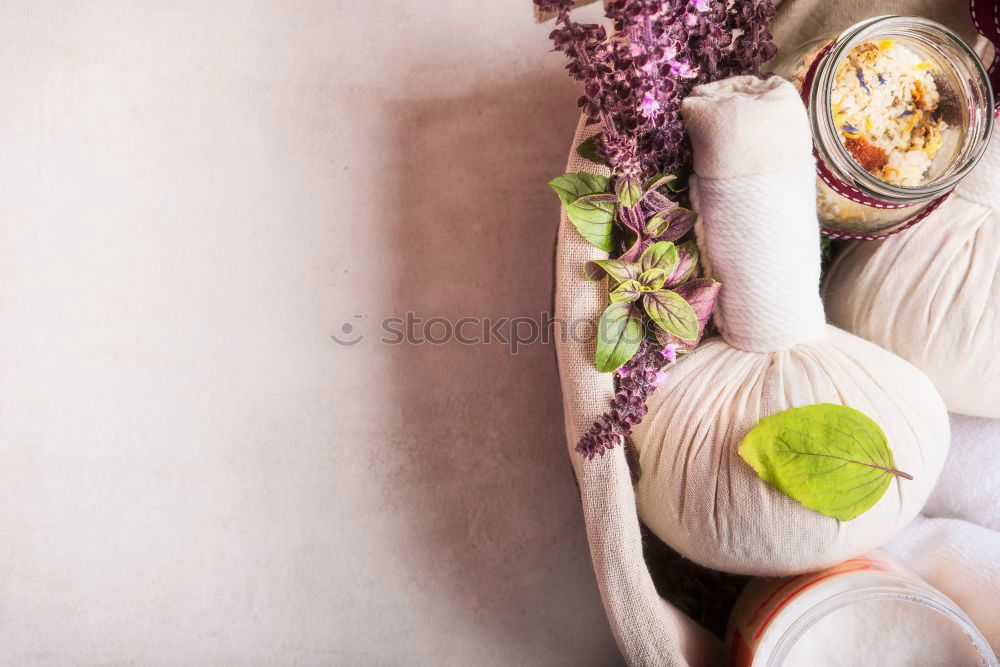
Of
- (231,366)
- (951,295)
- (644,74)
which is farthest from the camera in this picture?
(231,366)

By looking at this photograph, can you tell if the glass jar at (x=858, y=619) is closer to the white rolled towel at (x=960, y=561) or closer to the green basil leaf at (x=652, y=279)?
the white rolled towel at (x=960, y=561)

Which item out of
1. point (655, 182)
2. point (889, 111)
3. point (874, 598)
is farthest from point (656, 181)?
point (874, 598)

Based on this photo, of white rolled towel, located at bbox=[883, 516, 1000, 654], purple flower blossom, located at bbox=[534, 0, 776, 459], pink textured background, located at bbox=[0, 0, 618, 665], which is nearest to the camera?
purple flower blossom, located at bbox=[534, 0, 776, 459]

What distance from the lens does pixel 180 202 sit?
0.81 metres

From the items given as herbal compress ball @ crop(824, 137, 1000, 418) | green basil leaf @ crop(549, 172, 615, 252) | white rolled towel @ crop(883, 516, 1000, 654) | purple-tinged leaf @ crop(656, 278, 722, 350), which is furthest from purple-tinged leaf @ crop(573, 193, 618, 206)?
white rolled towel @ crop(883, 516, 1000, 654)

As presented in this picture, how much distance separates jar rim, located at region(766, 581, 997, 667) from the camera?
56cm

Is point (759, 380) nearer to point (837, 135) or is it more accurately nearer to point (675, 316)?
point (675, 316)

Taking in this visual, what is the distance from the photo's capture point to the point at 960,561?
66cm

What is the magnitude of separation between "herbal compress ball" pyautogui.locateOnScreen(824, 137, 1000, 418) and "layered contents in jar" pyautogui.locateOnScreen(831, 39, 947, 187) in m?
0.09

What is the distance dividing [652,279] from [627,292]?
2cm

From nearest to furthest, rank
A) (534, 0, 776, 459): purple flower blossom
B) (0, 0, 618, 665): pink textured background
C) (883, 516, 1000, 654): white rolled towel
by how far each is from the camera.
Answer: (534, 0, 776, 459): purple flower blossom
(883, 516, 1000, 654): white rolled towel
(0, 0, 618, 665): pink textured background

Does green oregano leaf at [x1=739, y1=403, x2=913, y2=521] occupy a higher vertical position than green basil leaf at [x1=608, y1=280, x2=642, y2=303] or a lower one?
lower

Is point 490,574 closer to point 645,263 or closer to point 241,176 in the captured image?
point 645,263

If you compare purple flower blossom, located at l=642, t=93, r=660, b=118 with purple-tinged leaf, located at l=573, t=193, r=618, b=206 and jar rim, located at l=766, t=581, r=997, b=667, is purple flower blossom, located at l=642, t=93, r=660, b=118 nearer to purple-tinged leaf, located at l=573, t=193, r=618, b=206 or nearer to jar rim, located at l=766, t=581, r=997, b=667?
purple-tinged leaf, located at l=573, t=193, r=618, b=206
